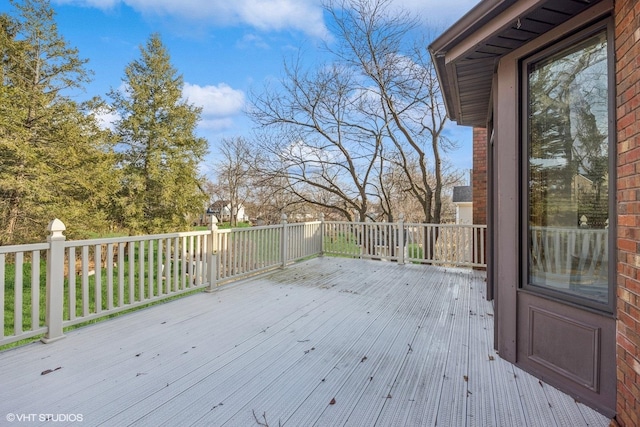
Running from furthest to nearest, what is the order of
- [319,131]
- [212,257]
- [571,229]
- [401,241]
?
[319,131]
[401,241]
[212,257]
[571,229]

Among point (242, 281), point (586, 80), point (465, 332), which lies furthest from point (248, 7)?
point (465, 332)

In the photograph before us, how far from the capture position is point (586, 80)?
204 cm

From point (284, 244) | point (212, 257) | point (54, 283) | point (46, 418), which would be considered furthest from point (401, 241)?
point (46, 418)

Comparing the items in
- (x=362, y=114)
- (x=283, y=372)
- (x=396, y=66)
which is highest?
(x=396, y=66)

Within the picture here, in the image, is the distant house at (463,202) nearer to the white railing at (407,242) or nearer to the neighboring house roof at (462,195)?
the neighboring house roof at (462,195)

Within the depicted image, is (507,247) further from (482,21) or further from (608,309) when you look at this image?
(482,21)

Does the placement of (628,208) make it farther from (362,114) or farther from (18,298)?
(362,114)

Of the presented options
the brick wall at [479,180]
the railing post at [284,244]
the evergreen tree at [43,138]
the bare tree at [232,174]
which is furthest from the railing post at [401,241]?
the evergreen tree at [43,138]

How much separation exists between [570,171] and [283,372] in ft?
8.20

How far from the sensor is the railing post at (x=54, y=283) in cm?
275

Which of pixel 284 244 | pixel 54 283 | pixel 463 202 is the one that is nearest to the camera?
pixel 54 283

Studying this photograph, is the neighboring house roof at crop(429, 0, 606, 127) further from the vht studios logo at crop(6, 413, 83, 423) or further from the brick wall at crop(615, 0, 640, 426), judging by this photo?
the vht studios logo at crop(6, 413, 83, 423)

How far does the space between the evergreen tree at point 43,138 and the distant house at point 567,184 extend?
10894 mm

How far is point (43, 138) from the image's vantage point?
9.34 meters
